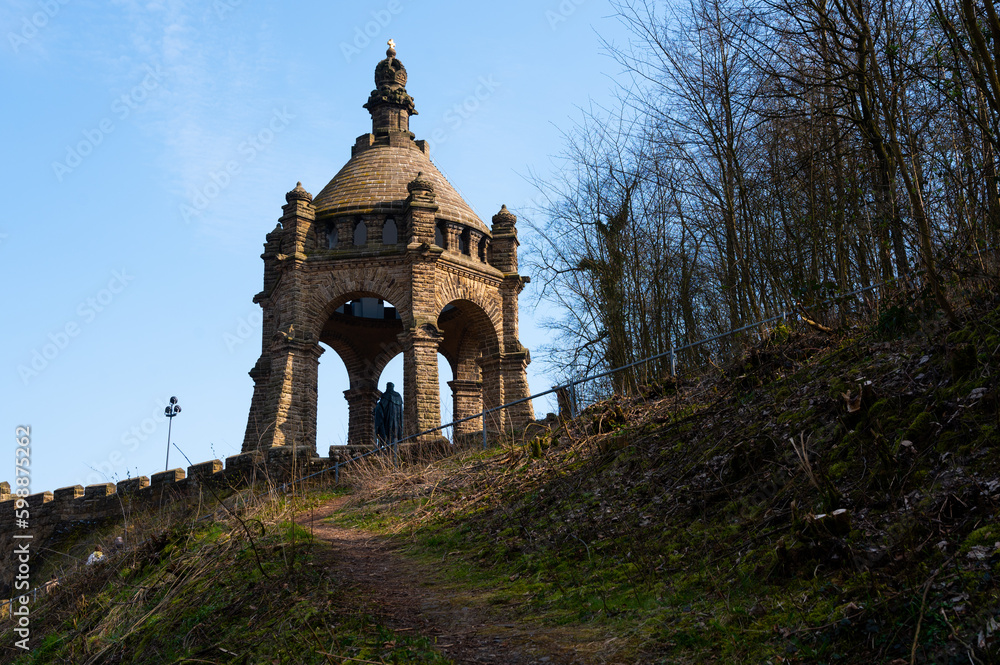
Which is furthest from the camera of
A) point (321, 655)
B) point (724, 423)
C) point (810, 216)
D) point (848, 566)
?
point (810, 216)

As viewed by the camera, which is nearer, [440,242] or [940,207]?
[940,207]

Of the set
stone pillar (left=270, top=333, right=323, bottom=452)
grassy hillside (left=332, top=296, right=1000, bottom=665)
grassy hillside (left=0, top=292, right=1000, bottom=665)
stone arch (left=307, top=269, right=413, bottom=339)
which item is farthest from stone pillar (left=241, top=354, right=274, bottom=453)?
grassy hillside (left=332, top=296, right=1000, bottom=665)

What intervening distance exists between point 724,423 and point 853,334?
1.93 m

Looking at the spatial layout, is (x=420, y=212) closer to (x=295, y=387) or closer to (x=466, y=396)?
(x=295, y=387)

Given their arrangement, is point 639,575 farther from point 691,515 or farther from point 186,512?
point 186,512

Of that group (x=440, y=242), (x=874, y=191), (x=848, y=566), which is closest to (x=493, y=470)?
(x=874, y=191)

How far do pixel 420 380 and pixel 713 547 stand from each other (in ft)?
45.1

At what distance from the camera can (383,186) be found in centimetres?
2162

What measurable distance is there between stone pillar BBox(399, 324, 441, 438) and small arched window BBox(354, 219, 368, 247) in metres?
3.25

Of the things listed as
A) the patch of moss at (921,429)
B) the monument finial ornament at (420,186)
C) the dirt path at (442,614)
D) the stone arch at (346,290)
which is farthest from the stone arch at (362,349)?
the patch of moss at (921,429)

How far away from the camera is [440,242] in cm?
2178

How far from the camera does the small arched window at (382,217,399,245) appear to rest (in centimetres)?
2122

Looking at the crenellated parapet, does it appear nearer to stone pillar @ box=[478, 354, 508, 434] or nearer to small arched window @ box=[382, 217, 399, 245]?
stone pillar @ box=[478, 354, 508, 434]

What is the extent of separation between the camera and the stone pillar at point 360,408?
2350 cm
